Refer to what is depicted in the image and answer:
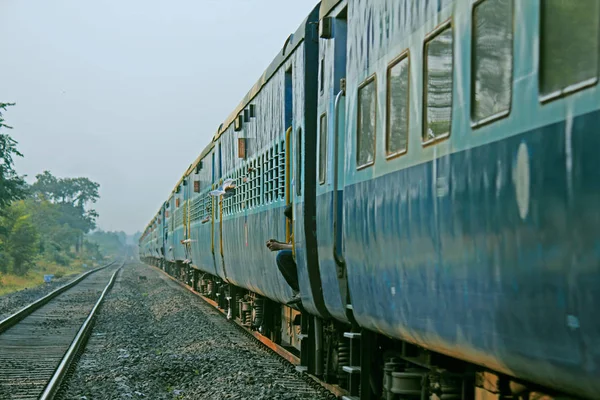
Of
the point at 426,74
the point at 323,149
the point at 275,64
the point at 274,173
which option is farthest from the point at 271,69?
the point at 426,74

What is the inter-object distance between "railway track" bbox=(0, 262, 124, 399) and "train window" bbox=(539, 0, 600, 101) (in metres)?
8.03

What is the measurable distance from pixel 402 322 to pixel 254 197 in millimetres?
7546

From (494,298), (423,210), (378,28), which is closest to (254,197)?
(378,28)

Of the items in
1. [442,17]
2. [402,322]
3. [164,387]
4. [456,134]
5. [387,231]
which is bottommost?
[164,387]

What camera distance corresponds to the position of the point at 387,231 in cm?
582

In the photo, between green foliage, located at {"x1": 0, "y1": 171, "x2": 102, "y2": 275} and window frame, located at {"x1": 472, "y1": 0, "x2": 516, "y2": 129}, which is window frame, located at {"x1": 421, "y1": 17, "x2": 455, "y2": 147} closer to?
window frame, located at {"x1": 472, "y1": 0, "x2": 516, "y2": 129}

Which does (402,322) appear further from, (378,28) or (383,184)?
(378,28)

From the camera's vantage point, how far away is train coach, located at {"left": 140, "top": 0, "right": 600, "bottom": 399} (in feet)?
11.0

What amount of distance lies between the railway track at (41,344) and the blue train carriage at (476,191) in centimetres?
550

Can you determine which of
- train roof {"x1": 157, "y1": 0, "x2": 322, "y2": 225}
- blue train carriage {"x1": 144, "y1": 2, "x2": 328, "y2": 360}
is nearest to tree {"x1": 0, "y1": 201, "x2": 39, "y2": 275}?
blue train carriage {"x1": 144, "y1": 2, "x2": 328, "y2": 360}

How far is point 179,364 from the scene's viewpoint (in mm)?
12727

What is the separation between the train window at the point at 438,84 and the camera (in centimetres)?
476

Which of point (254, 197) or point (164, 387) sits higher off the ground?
point (254, 197)

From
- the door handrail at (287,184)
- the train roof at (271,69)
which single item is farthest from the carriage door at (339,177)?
the door handrail at (287,184)
